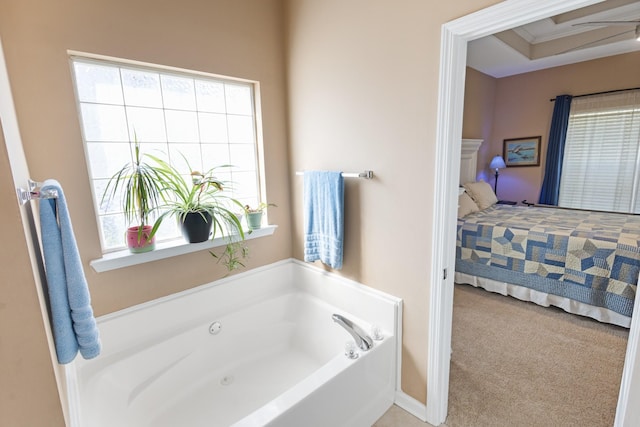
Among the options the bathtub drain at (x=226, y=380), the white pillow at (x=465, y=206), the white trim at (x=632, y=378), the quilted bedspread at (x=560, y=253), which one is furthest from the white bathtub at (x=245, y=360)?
the white pillow at (x=465, y=206)

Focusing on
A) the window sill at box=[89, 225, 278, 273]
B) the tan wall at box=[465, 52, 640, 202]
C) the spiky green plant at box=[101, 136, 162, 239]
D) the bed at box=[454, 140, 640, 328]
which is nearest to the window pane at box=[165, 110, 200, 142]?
the spiky green plant at box=[101, 136, 162, 239]

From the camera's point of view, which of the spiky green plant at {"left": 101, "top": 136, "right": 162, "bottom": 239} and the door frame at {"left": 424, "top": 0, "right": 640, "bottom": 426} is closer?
the door frame at {"left": 424, "top": 0, "right": 640, "bottom": 426}

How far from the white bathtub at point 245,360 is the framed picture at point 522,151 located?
4.54m

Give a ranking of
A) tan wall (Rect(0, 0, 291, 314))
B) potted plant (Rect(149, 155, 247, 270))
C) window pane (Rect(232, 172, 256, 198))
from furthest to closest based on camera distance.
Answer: window pane (Rect(232, 172, 256, 198)), potted plant (Rect(149, 155, 247, 270)), tan wall (Rect(0, 0, 291, 314))

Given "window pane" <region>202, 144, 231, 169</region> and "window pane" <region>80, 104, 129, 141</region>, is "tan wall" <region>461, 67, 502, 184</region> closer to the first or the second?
"window pane" <region>202, 144, 231, 169</region>

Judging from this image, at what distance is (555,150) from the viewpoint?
4625 mm

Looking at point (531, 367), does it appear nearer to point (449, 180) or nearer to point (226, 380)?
point (449, 180)

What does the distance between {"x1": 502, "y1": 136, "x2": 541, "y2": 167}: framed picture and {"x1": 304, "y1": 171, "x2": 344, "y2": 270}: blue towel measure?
14.8 feet

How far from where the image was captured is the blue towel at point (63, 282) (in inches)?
32.4

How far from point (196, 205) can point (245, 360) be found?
1.13m

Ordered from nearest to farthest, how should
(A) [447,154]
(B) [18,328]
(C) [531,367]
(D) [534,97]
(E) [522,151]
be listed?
(B) [18,328]
(A) [447,154]
(C) [531,367]
(D) [534,97]
(E) [522,151]

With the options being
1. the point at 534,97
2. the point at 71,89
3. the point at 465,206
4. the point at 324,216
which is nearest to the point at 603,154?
the point at 534,97

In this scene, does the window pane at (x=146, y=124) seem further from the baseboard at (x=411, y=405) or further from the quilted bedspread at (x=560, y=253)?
the quilted bedspread at (x=560, y=253)

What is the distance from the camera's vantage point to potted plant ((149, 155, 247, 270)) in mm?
1796
